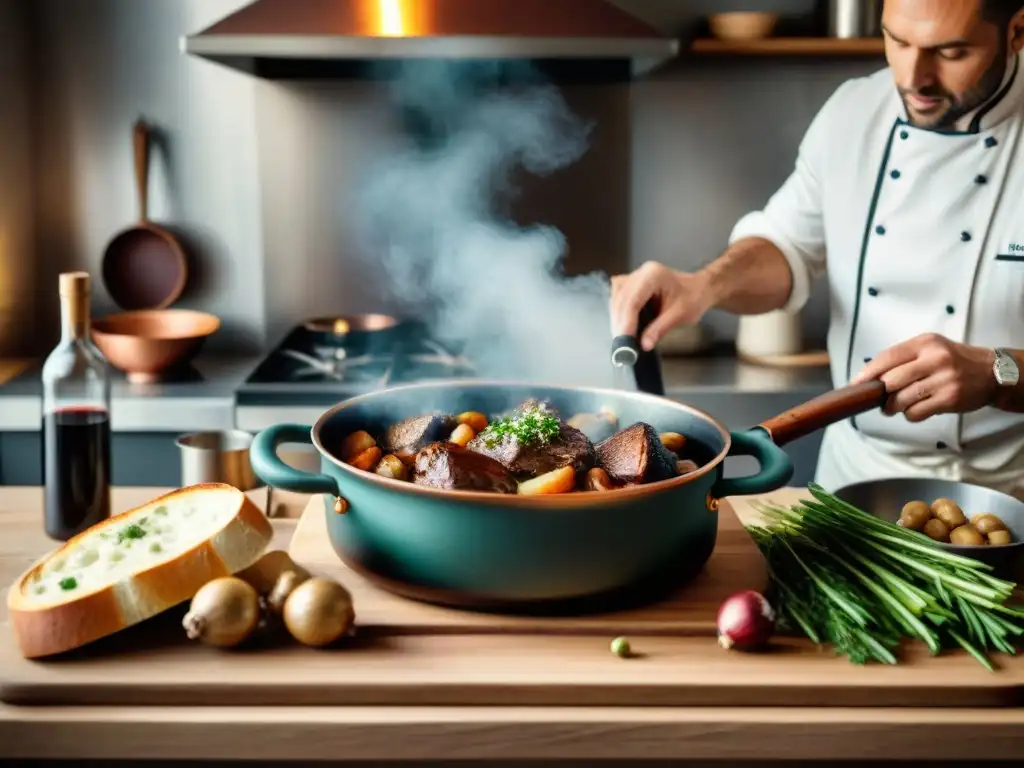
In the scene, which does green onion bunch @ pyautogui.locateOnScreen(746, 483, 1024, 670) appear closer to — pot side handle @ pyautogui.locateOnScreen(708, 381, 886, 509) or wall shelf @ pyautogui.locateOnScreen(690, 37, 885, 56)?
pot side handle @ pyautogui.locateOnScreen(708, 381, 886, 509)

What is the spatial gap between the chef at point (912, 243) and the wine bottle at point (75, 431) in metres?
0.81

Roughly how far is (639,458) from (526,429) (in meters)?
0.15

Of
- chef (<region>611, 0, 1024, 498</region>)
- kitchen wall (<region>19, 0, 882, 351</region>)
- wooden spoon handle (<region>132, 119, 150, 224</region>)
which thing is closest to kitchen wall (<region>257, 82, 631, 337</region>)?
kitchen wall (<region>19, 0, 882, 351</region>)

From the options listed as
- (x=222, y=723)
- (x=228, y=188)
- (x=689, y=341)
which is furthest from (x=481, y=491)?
(x=228, y=188)

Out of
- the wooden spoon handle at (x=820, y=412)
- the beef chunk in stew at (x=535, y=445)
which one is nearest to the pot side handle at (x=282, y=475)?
the beef chunk in stew at (x=535, y=445)

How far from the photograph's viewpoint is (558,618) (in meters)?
1.25

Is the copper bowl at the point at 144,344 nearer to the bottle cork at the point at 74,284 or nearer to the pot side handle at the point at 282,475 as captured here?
the bottle cork at the point at 74,284

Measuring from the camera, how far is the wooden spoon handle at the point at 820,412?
1443 mm

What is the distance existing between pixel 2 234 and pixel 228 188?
0.66 metres

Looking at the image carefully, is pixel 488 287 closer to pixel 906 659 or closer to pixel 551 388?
pixel 551 388

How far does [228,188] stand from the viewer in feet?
11.3

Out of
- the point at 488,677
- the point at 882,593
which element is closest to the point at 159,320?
the point at 488,677

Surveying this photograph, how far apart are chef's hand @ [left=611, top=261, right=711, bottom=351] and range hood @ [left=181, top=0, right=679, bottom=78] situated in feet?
2.78

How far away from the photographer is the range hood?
2578 mm
